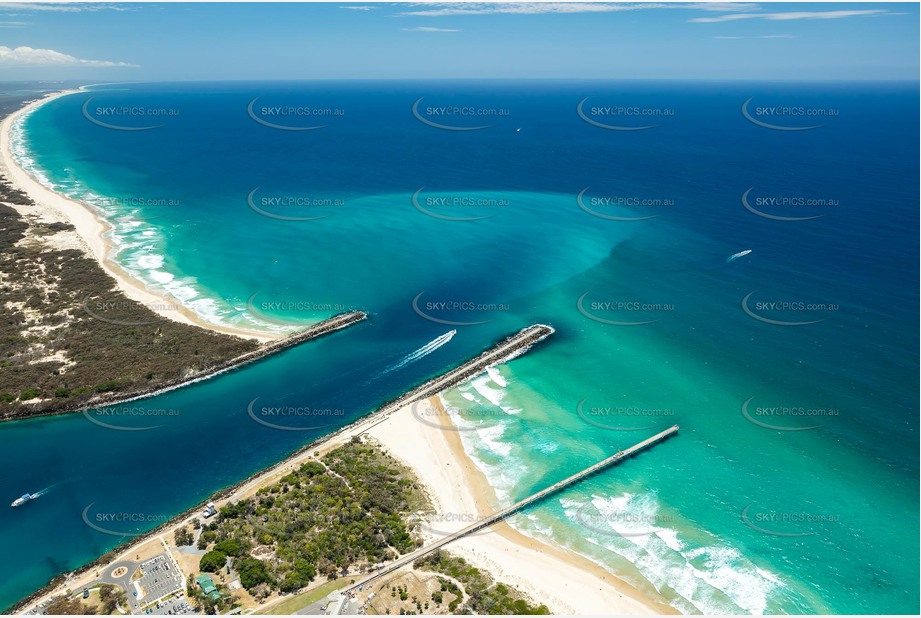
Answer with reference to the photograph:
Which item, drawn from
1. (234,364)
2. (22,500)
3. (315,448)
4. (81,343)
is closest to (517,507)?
(315,448)

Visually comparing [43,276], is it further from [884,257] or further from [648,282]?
[884,257]

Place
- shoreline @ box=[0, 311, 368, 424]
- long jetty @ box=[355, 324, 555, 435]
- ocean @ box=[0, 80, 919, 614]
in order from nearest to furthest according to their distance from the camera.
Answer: ocean @ box=[0, 80, 919, 614]
shoreline @ box=[0, 311, 368, 424]
long jetty @ box=[355, 324, 555, 435]

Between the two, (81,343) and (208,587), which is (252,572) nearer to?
(208,587)

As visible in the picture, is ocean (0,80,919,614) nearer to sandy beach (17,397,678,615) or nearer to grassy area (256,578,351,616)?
sandy beach (17,397,678,615)

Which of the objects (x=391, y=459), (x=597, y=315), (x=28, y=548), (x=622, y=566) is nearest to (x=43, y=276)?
(x=28, y=548)

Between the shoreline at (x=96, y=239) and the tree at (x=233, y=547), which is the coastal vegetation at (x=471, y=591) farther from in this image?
the shoreline at (x=96, y=239)

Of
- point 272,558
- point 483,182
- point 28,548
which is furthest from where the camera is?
point 483,182

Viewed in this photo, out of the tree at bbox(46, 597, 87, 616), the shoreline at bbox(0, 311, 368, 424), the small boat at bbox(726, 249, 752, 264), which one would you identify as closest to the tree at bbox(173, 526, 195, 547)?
the tree at bbox(46, 597, 87, 616)
